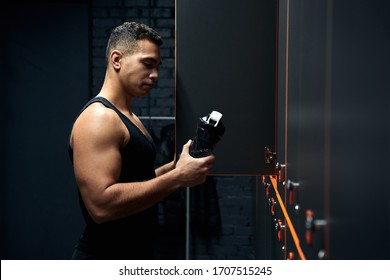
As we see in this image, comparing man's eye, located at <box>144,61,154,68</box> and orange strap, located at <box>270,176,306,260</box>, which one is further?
man's eye, located at <box>144,61,154,68</box>

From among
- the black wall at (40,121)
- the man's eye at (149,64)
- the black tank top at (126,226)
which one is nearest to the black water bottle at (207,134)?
the black tank top at (126,226)

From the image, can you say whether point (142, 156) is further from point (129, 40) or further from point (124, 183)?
point (129, 40)

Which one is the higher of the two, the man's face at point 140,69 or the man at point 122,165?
the man's face at point 140,69

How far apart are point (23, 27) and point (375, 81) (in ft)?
10.6

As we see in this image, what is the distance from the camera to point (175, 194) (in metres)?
3.90

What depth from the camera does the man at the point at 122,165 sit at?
1745 mm

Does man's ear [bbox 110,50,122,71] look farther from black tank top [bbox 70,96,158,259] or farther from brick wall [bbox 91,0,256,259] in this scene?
brick wall [bbox 91,0,256,259]

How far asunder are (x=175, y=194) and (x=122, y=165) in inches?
81.9

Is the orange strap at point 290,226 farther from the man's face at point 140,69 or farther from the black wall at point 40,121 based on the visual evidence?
the black wall at point 40,121

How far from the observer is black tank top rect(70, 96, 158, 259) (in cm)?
184

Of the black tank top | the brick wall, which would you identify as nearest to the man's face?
the black tank top

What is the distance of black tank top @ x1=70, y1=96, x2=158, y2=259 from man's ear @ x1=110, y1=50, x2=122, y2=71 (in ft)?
0.42

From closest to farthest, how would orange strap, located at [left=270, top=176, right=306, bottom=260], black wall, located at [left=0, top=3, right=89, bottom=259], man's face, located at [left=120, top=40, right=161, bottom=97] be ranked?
orange strap, located at [left=270, top=176, right=306, bottom=260]
man's face, located at [left=120, top=40, right=161, bottom=97]
black wall, located at [left=0, top=3, right=89, bottom=259]

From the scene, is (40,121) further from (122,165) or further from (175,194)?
(122,165)
